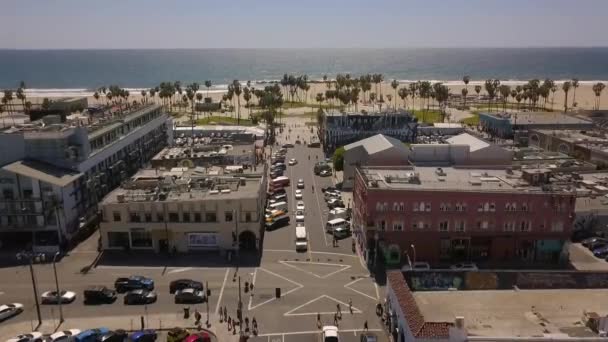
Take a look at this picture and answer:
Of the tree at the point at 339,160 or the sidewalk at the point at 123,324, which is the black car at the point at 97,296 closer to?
the sidewalk at the point at 123,324

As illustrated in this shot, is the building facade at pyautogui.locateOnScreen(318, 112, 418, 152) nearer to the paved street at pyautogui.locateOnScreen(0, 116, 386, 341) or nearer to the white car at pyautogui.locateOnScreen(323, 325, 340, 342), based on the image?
the paved street at pyautogui.locateOnScreen(0, 116, 386, 341)

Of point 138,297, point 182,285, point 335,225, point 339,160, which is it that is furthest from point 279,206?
point 138,297

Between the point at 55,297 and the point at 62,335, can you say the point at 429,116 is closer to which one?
the point at 55,297

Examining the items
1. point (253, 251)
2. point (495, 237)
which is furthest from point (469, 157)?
point (253, 251)

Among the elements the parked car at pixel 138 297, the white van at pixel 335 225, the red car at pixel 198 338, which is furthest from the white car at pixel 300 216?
the red car at pixel 198 338

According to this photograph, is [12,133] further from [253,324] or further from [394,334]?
[394,334]

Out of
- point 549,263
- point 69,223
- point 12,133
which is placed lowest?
point 549,263

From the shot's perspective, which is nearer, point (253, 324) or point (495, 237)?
point (253, 324)
